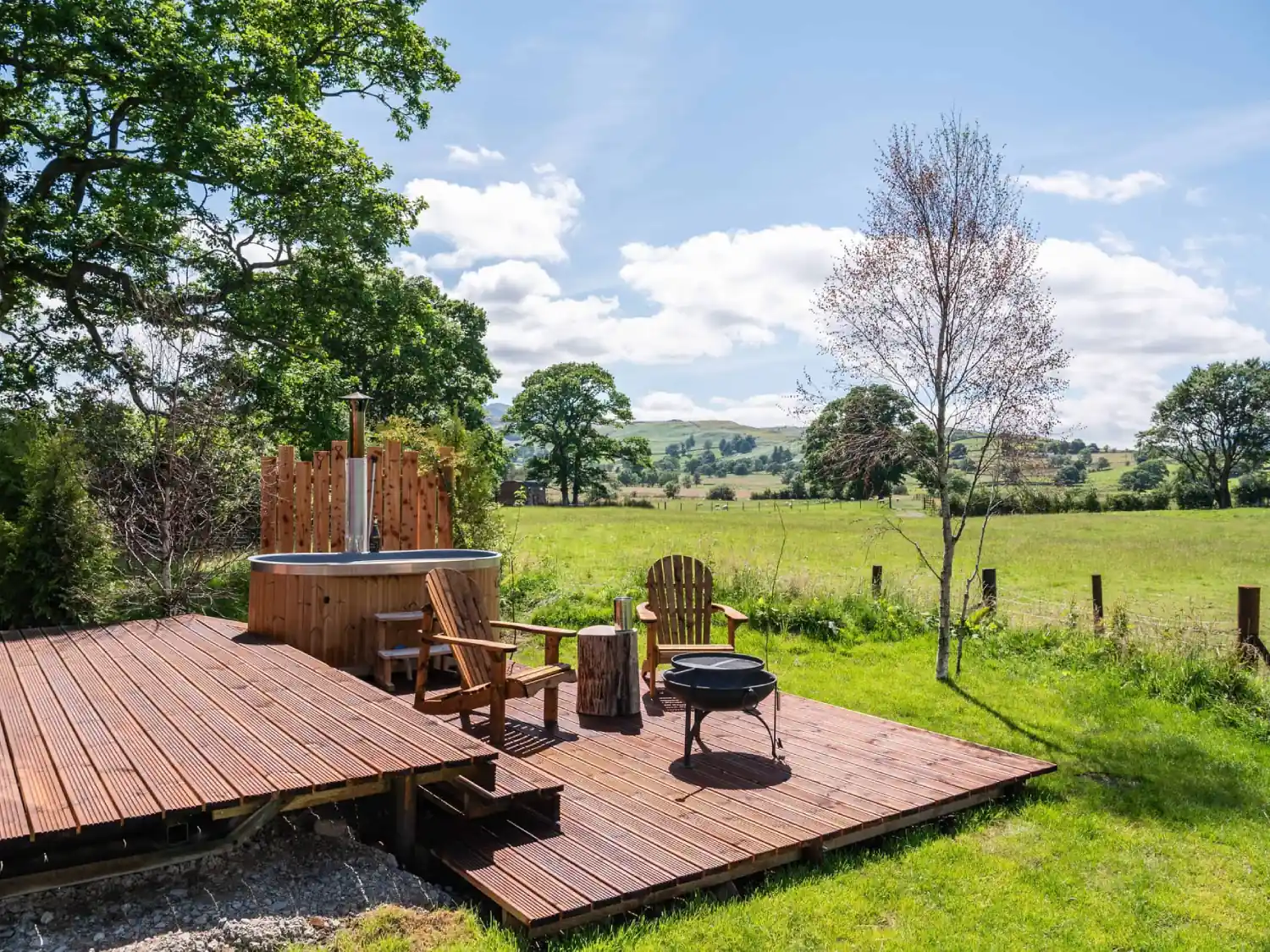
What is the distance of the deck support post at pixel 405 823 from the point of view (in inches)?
131

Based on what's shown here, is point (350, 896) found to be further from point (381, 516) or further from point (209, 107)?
point (209, 107)

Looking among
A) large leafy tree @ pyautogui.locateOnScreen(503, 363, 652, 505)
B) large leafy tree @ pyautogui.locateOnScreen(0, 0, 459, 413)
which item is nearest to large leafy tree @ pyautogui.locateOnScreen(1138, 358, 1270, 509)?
large leafy tree @ pyautogui.locateOnScreen(503, 363, 652, 505)

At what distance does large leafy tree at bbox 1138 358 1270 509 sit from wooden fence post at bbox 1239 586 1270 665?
45.2 m

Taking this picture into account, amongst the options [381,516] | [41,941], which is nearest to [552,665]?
[41,941]

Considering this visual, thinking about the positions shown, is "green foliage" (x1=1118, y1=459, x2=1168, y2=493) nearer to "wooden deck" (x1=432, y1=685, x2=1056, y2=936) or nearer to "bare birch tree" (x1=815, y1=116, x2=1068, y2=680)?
"bare birch tree" (x1=815, y1=116, x2=1068, y2=680)

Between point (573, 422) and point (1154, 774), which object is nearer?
point (1154, 774)

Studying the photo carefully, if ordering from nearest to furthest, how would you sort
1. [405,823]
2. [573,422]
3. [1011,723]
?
[405,823], [1011,723], [573,422]

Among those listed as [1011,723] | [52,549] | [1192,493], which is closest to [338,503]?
[52,549]

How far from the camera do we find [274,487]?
871 centimetres

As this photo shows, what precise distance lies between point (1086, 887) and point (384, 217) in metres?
11.5

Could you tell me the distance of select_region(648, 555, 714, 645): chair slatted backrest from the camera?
245 inches

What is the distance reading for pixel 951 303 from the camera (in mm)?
7055

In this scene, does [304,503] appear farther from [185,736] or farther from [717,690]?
[717,690]

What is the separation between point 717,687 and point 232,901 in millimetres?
2339
